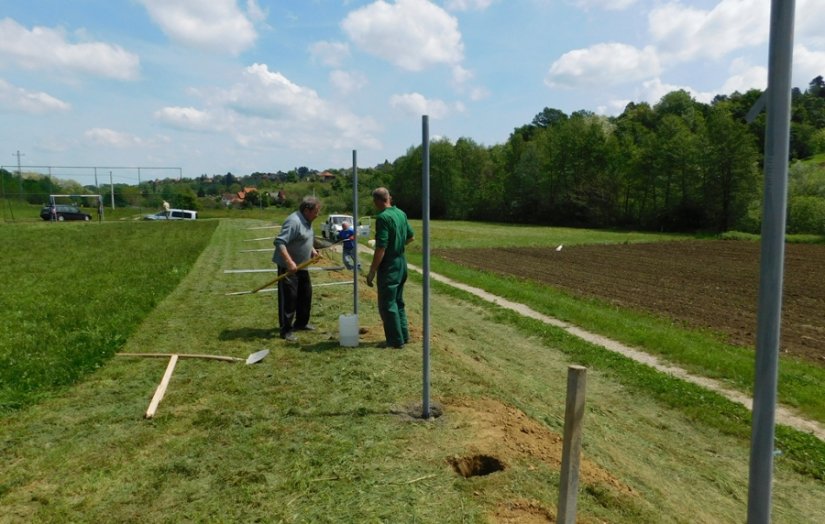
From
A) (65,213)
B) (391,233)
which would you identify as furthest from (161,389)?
(65,213)

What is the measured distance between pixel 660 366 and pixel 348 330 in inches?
177

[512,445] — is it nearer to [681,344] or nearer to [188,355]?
[188,355]

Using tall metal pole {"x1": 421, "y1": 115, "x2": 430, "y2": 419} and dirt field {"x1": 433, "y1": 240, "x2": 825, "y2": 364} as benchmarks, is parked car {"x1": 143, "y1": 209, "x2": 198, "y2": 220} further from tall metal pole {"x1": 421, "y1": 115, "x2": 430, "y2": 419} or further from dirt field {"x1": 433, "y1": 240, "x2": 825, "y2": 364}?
tall metal pole {"x1": 421, "y1": 115, "x2": 430, "y2": 419}

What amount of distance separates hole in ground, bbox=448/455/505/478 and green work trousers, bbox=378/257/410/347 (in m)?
2.85

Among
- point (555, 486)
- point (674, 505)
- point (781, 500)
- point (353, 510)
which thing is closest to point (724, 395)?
point (781, 500)

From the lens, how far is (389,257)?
6.58 m

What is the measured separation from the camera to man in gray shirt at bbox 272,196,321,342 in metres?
7.36

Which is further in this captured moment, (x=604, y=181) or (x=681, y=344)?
(x=604, y=181)

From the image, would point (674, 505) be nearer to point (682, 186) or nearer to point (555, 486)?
point (555, 486)

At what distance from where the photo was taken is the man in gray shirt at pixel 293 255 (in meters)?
7.36

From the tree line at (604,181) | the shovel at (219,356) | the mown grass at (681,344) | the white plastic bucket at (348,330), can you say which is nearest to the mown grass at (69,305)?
the shovel at (219,356)

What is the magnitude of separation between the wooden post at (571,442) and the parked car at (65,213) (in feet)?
175

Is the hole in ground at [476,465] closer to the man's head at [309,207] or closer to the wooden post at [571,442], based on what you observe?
the wooden post at [571,442]

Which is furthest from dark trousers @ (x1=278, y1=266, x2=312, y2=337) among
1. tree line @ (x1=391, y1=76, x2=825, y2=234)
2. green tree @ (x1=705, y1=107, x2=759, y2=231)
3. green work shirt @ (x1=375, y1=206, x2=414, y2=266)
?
green tree @ (x1=705, y1=107, x2=759, y2=231)
